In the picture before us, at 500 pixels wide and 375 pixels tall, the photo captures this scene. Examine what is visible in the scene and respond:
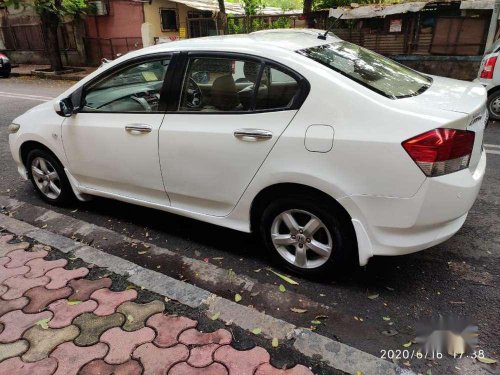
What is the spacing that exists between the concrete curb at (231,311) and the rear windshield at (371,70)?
155 centimetres

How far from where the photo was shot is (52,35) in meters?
16.2

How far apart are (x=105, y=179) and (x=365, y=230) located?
7.78 ft

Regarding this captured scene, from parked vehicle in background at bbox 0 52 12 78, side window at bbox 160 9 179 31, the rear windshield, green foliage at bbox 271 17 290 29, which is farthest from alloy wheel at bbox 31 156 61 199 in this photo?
parked vehicle in background at bbox 0 52 12 78

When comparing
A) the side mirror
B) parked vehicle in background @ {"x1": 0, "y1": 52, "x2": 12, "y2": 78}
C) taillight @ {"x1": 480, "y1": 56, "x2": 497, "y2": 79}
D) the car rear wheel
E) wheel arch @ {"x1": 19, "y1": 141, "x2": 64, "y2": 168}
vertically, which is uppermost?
the side mirror

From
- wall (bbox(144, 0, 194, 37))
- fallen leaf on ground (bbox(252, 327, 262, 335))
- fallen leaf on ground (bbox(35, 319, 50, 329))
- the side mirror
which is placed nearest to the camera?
fallen leaf on ground (bbox(252, 327, 262, 335))

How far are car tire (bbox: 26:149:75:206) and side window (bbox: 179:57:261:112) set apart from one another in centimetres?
174

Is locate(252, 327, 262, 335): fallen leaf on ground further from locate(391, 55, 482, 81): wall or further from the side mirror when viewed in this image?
locate(391, 55, 482, 81): wall

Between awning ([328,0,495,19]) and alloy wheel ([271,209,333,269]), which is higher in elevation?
awning ([328,0,495,19])

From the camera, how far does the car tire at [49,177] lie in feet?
13.2

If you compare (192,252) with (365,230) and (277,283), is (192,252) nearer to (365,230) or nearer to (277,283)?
(277,283)

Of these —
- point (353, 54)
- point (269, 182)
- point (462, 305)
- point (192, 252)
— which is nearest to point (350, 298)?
point (462, 305)

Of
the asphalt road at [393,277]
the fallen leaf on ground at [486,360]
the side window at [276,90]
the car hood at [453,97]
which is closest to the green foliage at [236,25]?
the asphalt road at [393,277]

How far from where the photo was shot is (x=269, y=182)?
8.87 feet

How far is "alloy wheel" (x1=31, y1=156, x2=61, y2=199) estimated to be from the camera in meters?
4.12
